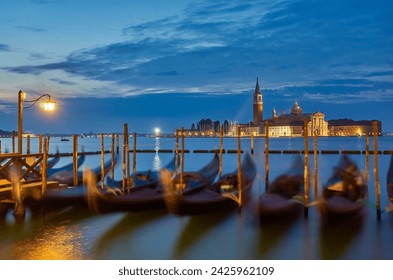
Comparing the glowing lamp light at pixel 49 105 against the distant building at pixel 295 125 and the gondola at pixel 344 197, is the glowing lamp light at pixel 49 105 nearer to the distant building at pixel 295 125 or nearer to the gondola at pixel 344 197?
the gondola at pixel 344 197

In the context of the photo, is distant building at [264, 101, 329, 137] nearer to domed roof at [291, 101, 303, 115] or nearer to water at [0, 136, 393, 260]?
domed roof at [291, 101, 303, 115]

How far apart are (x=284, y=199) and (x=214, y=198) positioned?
0.87 metres

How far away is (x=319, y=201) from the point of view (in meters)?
5.04

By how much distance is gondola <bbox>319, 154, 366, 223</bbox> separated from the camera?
5023mm

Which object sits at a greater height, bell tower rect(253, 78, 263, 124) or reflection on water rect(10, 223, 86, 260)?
bell tower rect(253, 78, 263, 124)

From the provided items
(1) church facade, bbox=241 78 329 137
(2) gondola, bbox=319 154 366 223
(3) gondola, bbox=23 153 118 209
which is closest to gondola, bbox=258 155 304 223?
(2) gondola, bbox=319 154 366 223

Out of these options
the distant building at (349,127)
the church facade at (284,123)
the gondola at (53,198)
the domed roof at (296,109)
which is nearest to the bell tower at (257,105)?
the church facade at (284,123)

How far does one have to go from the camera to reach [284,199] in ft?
17.7

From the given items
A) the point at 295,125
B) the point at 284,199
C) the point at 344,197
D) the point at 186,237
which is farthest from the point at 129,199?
the point at 295,125

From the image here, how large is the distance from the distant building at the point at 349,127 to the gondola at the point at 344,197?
205 feet

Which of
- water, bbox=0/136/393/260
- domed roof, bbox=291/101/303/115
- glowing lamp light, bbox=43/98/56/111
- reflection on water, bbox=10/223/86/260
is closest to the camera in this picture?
reflection on water, bbox=10/223/86/260

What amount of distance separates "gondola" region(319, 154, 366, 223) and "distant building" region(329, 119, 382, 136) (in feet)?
205

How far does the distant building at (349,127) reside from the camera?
2593 inches
